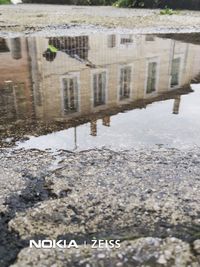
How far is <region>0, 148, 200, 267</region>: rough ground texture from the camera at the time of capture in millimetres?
2246

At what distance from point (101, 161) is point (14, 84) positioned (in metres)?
2.85

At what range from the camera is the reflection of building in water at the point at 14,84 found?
475 centimetres

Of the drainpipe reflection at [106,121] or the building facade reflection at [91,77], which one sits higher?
the building facade reflection at [91,77]

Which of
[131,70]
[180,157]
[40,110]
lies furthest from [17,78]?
[180,157]

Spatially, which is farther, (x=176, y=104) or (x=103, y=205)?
(x=176, y=104)

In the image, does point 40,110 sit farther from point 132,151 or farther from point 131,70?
point 131,70

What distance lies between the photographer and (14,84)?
221 inches

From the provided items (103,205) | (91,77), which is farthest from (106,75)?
(103,205)

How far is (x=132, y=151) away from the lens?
3.62 meters

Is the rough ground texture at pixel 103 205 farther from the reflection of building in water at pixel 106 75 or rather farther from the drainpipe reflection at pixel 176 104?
the drainpipe reflection at pixel 176 104

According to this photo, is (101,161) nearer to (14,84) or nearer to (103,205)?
(103,205)

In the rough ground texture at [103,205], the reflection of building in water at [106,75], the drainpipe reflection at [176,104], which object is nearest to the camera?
the rough ground texture at [103,205]

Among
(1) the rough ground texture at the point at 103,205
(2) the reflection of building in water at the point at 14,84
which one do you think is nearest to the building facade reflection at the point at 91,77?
(2) the reflection of building in water at the point at 14,84

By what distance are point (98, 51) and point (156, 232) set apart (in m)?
6.25
